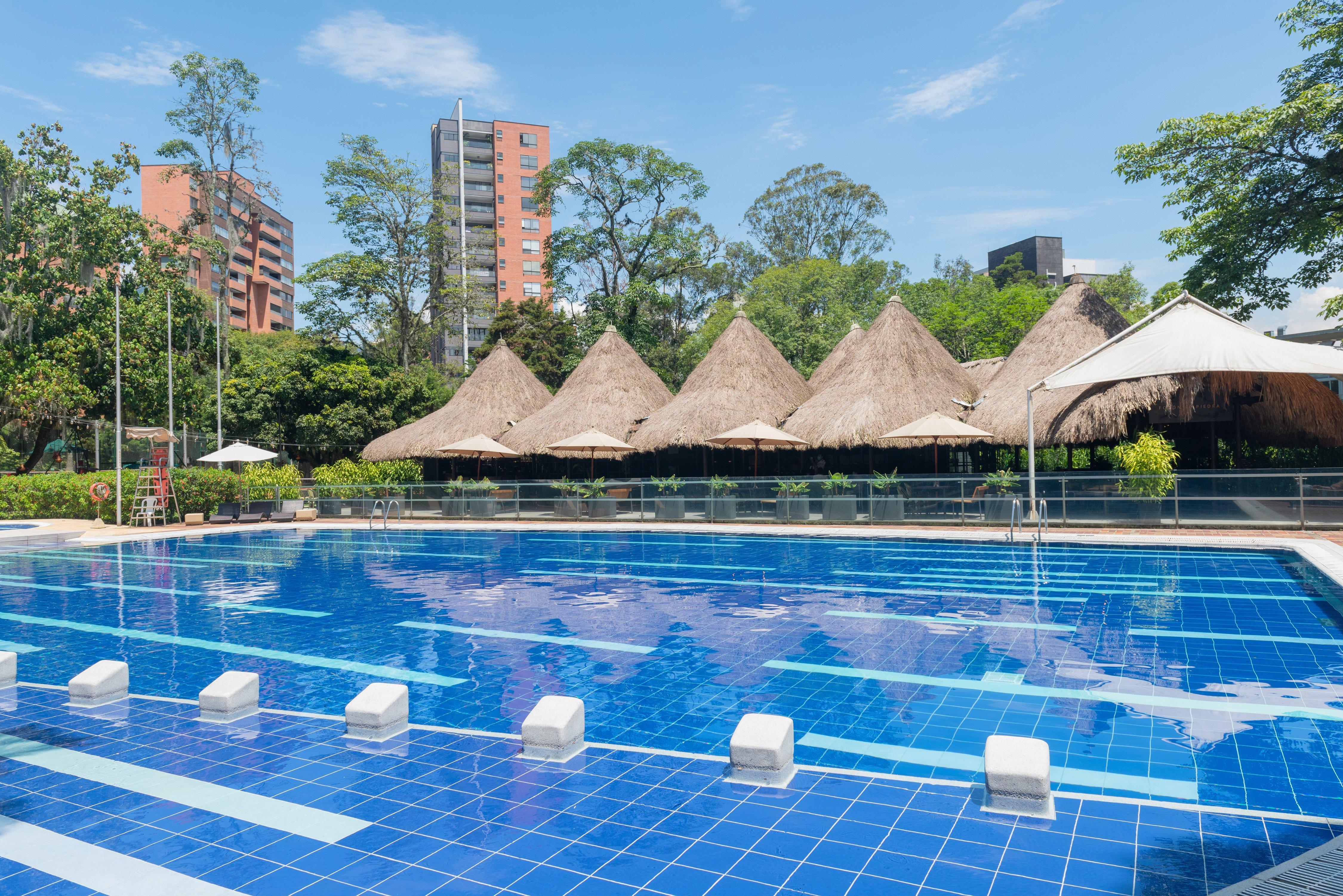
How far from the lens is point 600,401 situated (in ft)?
91.8

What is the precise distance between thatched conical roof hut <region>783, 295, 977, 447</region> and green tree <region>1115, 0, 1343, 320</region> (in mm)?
7085

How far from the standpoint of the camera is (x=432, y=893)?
133 inches

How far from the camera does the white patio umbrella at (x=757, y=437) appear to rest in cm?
2183

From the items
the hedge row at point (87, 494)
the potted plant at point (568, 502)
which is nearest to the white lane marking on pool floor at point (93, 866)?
the potted plant at point (568, 502)

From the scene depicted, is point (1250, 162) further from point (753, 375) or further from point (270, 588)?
point (270, 588)

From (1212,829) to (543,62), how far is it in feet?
76.3

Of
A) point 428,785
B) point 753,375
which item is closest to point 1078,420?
point 753,375

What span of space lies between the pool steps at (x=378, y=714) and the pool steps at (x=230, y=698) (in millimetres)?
919

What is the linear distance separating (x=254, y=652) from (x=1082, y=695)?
26.3 feet

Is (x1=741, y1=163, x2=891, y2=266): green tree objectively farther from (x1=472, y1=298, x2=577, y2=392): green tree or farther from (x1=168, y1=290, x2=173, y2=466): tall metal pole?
(x1=168, y1=290, x2=173, y2=466): tall metal pole

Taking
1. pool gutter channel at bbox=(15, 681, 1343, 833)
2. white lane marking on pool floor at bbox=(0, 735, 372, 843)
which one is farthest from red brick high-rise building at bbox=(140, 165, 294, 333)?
pool gutter channel at bbox=(15, 681, 1343, 833)

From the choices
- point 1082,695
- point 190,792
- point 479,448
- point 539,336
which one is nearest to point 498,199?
point 539,336

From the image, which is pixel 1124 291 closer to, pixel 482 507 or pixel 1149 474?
pixel 1149 474

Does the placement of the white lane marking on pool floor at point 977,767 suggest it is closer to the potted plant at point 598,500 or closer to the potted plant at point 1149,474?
the potted plant at point 1149,474
